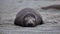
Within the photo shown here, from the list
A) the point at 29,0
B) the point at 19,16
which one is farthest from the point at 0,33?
the point at 29,0

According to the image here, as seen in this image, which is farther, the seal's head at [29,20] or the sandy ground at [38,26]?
the seal's head at [29,20]

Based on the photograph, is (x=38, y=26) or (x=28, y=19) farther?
(x=28, y=19)

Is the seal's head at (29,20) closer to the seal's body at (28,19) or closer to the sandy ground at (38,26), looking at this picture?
the seal's body at (28,19)

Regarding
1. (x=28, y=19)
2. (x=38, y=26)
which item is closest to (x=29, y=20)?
(x=28, y=19)

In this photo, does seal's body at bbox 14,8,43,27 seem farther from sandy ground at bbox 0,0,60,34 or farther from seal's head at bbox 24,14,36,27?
sandy ground at bbox 0,0,60,34

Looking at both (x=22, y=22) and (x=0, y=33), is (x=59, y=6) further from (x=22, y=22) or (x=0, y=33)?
(x=0, y=33)

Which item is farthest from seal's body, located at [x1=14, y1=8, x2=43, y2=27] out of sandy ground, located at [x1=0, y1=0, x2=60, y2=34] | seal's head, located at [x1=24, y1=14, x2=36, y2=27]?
sandy ground, located at [x1=0, y1=0, x2=60, y2=34]

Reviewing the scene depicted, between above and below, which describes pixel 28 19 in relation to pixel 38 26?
above

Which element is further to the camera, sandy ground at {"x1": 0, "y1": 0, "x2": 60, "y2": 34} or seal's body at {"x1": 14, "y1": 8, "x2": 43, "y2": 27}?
seal's body at {"x1": 14, "y1": 8, "x2": 43, "y2": 27}

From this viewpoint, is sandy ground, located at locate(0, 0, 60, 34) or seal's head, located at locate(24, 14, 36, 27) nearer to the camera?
sandy ground, located at locate(0, 0, 60, 34)

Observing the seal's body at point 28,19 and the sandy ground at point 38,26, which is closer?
the sandy ground at point 38,26

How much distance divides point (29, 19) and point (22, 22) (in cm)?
35

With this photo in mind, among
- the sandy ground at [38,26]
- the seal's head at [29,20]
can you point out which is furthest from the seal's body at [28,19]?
the sandy ground at [38,26]

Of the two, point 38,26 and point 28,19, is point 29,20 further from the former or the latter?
point 38,26
